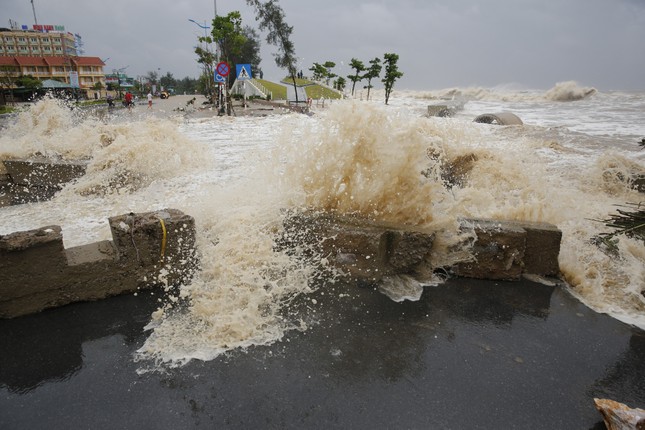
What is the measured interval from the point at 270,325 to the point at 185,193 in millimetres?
4550

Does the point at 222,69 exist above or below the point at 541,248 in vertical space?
above

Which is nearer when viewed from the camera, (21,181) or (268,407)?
(268,407)

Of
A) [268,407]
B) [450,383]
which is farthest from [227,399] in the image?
[450,383]

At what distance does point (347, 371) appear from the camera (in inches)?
113

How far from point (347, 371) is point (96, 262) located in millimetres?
2632

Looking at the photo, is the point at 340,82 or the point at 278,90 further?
the point at 278,90

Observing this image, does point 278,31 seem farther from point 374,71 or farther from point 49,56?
point 49,56

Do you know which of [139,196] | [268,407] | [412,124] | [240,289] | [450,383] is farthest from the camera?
[139,196]

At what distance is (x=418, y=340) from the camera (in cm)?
324

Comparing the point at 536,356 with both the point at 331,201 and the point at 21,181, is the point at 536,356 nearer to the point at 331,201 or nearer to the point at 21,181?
the point at 331,201

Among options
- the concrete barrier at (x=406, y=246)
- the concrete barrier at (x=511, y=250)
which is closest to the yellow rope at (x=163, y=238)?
the concrete barrier at (x=406, y=246)

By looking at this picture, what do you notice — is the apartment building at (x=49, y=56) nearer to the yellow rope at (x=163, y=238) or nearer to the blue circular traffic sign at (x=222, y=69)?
the blue circular traffic sign at (x=222, y=69)

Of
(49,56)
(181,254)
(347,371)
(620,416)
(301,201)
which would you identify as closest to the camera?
(620,416)

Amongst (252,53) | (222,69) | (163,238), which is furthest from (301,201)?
(252,53)
